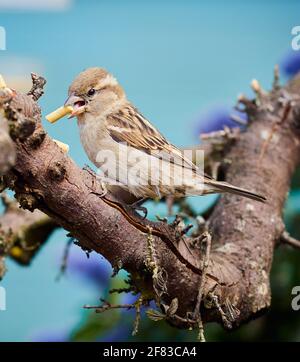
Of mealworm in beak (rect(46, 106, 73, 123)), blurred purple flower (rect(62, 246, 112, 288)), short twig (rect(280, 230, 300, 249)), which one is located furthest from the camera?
blurred purple flower (rect(62, 246, 112, 288))

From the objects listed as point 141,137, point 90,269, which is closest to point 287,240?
point 141,137

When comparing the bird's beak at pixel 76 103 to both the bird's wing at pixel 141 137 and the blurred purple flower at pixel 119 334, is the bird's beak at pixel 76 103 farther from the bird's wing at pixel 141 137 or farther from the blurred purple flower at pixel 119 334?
the blurred purple flower at pixel 119 334

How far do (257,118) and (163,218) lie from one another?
681 mm

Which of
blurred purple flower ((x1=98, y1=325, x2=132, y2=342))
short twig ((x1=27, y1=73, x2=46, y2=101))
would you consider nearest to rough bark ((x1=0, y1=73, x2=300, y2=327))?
short twig ((x1=27, y1=73, x2=46, y2=101))

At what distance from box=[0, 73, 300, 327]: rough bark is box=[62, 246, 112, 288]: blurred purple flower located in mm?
572

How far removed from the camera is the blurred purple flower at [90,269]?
2.01 meters

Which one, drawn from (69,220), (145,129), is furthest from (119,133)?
(69,220)

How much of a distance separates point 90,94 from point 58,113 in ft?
0.48

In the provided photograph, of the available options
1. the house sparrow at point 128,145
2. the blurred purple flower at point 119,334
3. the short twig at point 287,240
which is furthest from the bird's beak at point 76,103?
the blurred purple flower at point 119,334

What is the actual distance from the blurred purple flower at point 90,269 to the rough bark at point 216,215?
572 millimetres

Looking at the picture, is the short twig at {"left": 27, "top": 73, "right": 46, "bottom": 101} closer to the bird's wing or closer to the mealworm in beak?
the mealworm in beak

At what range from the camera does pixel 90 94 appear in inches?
47.6

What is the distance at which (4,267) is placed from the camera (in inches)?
58.7

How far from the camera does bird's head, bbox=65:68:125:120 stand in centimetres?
119
